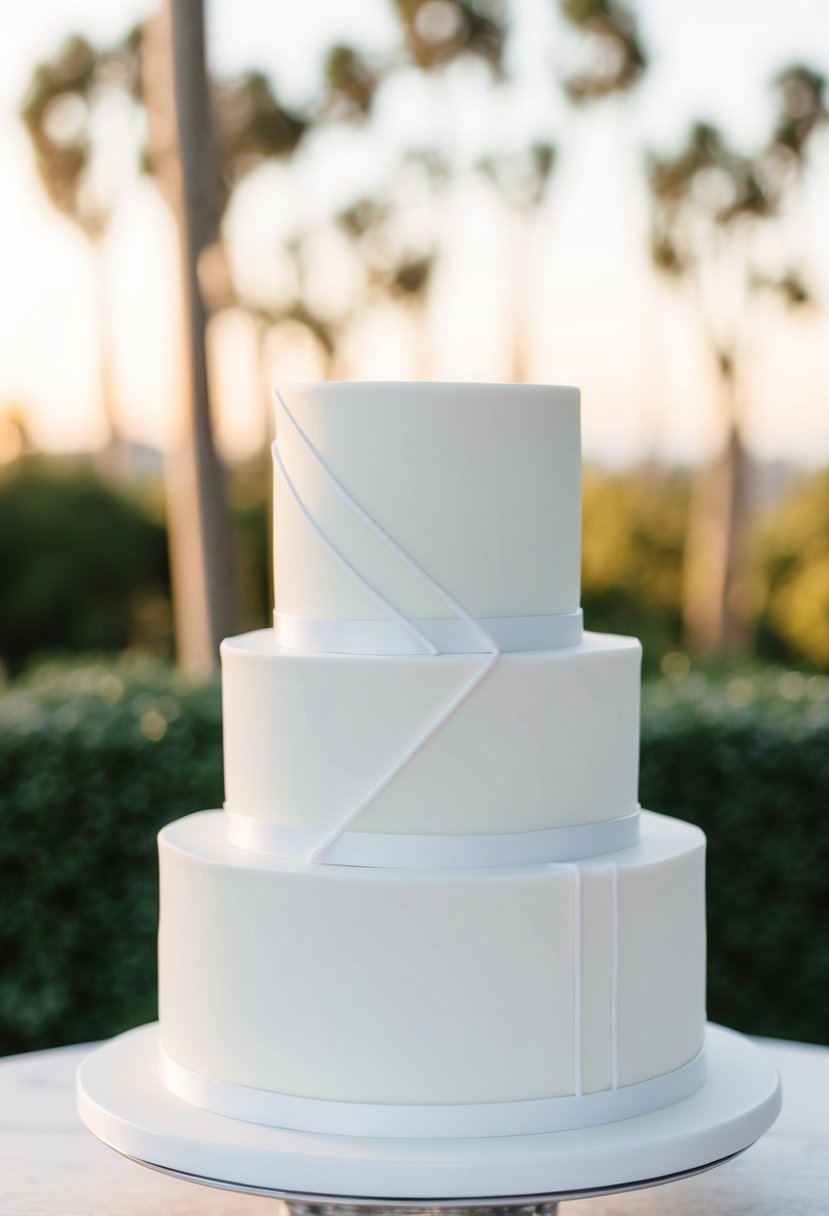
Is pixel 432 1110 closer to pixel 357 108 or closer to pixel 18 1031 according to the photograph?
pixel 18 1031

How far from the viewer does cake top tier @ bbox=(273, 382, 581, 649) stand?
2.04 m

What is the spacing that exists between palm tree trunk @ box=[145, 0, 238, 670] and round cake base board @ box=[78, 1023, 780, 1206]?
13.2ft

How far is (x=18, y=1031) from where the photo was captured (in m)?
4.85

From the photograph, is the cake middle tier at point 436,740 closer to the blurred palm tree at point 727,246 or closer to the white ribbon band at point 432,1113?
the white ribbon band at point 432,1113

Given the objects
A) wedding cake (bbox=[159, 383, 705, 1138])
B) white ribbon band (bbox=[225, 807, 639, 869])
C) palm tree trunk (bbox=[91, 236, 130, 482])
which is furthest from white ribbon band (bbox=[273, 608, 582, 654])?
palm tree trunk (bbox=[91, 236, 130, 482])

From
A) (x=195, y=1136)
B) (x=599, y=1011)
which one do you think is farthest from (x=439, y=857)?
(x=195, y=1136)

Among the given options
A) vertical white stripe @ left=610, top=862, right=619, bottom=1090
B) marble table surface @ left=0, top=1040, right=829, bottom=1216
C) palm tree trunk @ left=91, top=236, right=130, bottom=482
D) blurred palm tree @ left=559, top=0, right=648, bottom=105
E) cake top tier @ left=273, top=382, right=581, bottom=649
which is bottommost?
marble table surface @ left=0, top=1040, right=829, bottom=1216

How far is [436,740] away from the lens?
1.99 meters

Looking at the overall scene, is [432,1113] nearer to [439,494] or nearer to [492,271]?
[439,494]

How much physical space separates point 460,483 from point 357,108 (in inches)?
536

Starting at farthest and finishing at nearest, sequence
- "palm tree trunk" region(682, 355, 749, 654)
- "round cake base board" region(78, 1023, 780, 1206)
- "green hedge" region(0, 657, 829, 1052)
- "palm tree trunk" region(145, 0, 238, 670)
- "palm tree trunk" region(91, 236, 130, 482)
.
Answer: "palm tree trunk" region(91, 236, 130, 482) → "palm tree trunk" region(682, 355, 749, 654) → "palm tree trunk" region(145, 0, 238, 670) → "green hedge" region(0, 657, 829, 1052) → "round cake base board" region(78, 1023, 780, 1206)

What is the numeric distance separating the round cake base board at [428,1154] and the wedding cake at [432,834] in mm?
44

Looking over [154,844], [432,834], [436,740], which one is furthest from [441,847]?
[154,844]

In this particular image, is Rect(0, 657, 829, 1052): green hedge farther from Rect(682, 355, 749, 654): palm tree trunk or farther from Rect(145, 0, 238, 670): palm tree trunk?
Rect(682, 355, 749, 654): palm tree trunk
